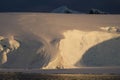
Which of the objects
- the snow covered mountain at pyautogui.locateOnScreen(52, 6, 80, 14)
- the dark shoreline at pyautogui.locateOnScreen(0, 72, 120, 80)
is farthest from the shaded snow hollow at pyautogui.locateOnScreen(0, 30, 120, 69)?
the dark shoreline at pyautogui.locateOnScreen(0, 72, 120, 80)

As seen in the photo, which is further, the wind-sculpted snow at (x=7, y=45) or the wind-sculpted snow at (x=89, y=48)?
the wind-sculpted snow at (x=89, y=48)

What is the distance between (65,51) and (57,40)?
49cm

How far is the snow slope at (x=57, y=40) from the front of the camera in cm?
1369

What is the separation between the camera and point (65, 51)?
47.6 feet

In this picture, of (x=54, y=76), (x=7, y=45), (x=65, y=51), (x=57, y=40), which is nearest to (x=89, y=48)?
(x=65, y=51)

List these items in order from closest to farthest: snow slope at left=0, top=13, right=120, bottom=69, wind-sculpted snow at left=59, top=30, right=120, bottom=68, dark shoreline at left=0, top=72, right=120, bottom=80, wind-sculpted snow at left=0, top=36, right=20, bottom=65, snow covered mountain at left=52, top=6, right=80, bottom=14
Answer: dark shoreline at left=0, top=72, right=120, bottom=80, snow slope at left=0, top=13, right=120, bottom=69, wind-sculpted snow at left=0, top=36, right=20, bottom=65, wind-sculpted snow at left=59, top=30, right=120, bottom=68, snow covered mountain at left=52, top=6, right=80, bottom=14

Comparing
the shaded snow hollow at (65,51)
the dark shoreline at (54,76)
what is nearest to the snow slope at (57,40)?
the shaded snow hollow at (65,51)

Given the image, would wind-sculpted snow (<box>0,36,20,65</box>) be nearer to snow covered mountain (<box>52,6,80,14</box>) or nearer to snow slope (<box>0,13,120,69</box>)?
snow slope (<box>0,13,120,69</box>)

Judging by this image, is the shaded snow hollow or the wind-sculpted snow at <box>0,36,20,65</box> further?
the wind-sculpted snow at <box>0,36,20,65</box>

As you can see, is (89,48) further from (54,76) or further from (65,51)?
(54,76)

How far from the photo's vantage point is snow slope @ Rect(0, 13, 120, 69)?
539 inches

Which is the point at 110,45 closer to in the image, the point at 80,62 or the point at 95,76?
the point at 80,62

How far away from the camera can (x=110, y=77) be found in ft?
33.0

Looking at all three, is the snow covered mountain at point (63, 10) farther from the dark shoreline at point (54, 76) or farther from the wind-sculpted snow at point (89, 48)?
the dark shoreline at point (54, 76)
